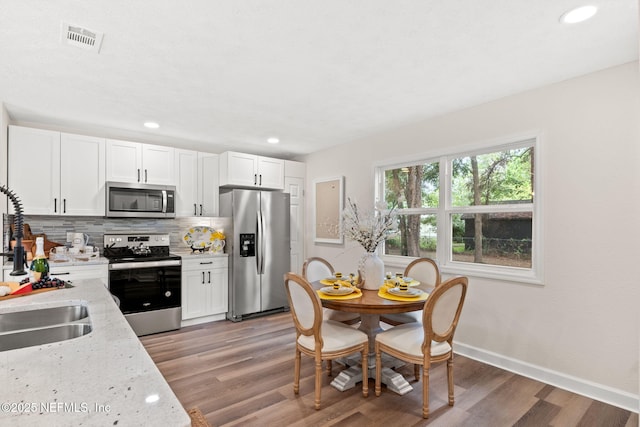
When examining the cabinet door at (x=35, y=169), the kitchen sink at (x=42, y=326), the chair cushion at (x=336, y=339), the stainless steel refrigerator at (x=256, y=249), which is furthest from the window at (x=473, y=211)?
the cabinet door at (x=35, y=169)

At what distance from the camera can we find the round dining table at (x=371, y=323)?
2328 mm

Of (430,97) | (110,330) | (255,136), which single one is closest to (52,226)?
(255,136)

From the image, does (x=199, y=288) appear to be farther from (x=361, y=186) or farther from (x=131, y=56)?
(x=131, y=56)

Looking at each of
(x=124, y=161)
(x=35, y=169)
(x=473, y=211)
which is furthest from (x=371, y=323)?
(x=35, y=169)

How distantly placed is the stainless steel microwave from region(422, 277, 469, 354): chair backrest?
3.29 m

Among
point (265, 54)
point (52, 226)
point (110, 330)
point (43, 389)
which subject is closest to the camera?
point (43, 389)

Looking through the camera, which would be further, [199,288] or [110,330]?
[199,288]

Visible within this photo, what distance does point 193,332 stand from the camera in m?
3.91

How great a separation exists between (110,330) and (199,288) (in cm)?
306

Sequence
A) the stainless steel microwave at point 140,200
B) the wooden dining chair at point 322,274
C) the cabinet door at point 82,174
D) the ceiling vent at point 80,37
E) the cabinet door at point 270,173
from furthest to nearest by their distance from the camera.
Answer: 1. the cabinet door at point 270,173
2. the stainless steel microwave at point 140,200
3. the cabinet door at point 82,174
4. the wooden dining chair at point 322,274
5. the ceiling vent at point 80,37

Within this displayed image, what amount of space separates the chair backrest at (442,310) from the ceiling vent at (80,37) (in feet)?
8.64

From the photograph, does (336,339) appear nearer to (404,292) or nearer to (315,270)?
(404,292)

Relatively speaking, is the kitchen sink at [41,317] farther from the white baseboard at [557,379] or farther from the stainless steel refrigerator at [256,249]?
the white baseboard at [557,379]

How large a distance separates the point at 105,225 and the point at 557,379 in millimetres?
4868
